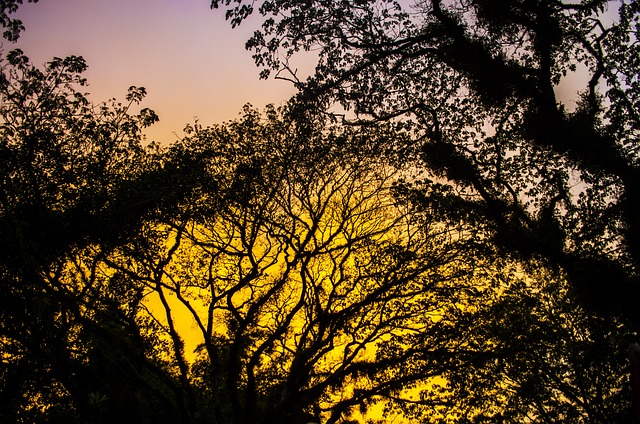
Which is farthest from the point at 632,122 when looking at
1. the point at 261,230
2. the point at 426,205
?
the point at 261,230

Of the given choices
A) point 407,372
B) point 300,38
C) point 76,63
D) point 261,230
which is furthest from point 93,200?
point 407,372

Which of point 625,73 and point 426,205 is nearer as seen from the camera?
point 625,73

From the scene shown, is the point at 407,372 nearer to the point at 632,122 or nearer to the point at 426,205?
the point at 426,205

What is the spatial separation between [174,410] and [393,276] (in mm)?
8258

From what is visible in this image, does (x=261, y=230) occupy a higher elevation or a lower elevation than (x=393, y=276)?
higher

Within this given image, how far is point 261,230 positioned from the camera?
51.1ft

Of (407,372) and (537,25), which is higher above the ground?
(537,25)

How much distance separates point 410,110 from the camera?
1432 centimetres

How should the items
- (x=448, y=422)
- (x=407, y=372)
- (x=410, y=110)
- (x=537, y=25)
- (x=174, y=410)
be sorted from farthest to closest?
(x=448, y=422)
(x=407, y=372)
(x=410, y=110)
(x=174, y=410)
(x=537, y=25)

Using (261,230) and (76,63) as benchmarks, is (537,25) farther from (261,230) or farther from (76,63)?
(76,63)

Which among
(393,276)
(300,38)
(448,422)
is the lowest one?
(448,422)

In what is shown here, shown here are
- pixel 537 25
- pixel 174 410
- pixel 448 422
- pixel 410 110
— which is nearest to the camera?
pixel 537 25

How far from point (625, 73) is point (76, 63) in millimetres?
14781

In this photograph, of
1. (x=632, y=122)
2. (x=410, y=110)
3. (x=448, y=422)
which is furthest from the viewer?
(x=448, y=422)
